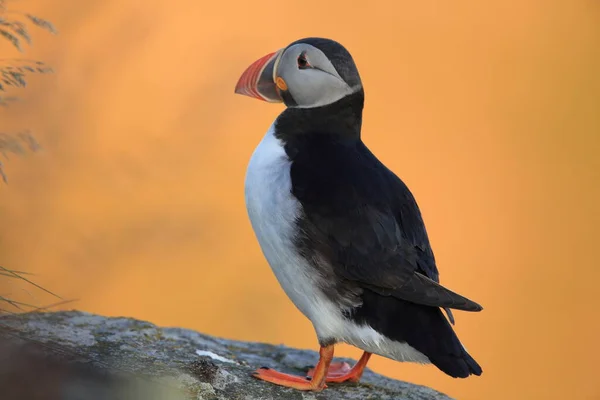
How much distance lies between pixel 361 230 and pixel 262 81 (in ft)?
2.53

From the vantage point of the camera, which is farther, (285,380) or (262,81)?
(262,81)

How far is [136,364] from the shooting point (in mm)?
2521

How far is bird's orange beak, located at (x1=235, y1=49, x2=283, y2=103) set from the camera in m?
2.88

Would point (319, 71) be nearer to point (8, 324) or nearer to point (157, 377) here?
point (157, 377)

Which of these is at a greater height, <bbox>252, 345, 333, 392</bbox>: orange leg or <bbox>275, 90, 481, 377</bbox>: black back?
<bbox>275, 90, 481, 377</bbox>: black back

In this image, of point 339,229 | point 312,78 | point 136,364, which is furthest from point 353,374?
point 312,78

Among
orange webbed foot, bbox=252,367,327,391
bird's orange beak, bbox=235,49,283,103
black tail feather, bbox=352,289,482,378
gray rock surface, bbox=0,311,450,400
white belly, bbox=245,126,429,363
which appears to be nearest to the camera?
gray rock surface, bbox=0,311,450,400

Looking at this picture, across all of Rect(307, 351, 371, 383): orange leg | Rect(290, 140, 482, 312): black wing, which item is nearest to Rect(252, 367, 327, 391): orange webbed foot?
Rect(307, 351, 371, 383): orange leg

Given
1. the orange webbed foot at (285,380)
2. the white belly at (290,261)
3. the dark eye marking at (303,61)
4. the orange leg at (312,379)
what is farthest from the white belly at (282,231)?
the dark eye marking at (303,61)

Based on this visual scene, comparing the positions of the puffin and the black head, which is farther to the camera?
the black head

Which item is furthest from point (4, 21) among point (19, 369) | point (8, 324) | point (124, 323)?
point (124, 323)

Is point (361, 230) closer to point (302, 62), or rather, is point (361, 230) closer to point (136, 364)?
point (302, 62)

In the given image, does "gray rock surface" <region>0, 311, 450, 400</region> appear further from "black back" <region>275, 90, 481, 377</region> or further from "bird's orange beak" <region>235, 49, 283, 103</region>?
"bird's orange beak" <region>235, 49, 283, 103</region>

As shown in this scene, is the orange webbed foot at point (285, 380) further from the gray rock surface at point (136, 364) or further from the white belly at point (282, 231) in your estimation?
the white belly at point (282, 231)
